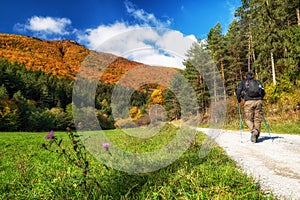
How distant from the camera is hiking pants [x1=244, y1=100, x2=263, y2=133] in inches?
316

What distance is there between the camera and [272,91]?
82.2 feet

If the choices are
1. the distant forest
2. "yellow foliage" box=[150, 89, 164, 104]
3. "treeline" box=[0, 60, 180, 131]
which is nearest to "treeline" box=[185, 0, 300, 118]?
the distant forest

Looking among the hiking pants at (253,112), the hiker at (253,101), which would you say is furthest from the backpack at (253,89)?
the hiking pants at (253,112)

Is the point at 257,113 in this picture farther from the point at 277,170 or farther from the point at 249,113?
the point at 277,170

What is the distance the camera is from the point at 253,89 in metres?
8.12

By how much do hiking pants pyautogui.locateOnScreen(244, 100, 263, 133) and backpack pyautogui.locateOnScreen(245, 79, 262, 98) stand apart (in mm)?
247

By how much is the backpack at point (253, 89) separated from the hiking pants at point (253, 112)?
25 cm

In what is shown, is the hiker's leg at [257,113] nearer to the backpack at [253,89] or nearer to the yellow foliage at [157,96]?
the backpack at [253,89]

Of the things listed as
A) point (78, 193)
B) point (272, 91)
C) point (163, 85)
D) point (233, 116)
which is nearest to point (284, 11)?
point (272, 91)

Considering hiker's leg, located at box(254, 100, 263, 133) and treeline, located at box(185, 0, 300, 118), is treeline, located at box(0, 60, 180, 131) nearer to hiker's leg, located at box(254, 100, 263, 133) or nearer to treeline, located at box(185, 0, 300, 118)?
treeline, located at box(185, 0, 300, 118)

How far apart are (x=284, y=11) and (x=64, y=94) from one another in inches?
3044

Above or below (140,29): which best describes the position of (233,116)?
below

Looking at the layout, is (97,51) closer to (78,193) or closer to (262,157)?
(78,193)

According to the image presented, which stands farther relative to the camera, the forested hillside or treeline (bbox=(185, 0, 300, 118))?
treeline (bbox=(185, 0, 300, 118))
